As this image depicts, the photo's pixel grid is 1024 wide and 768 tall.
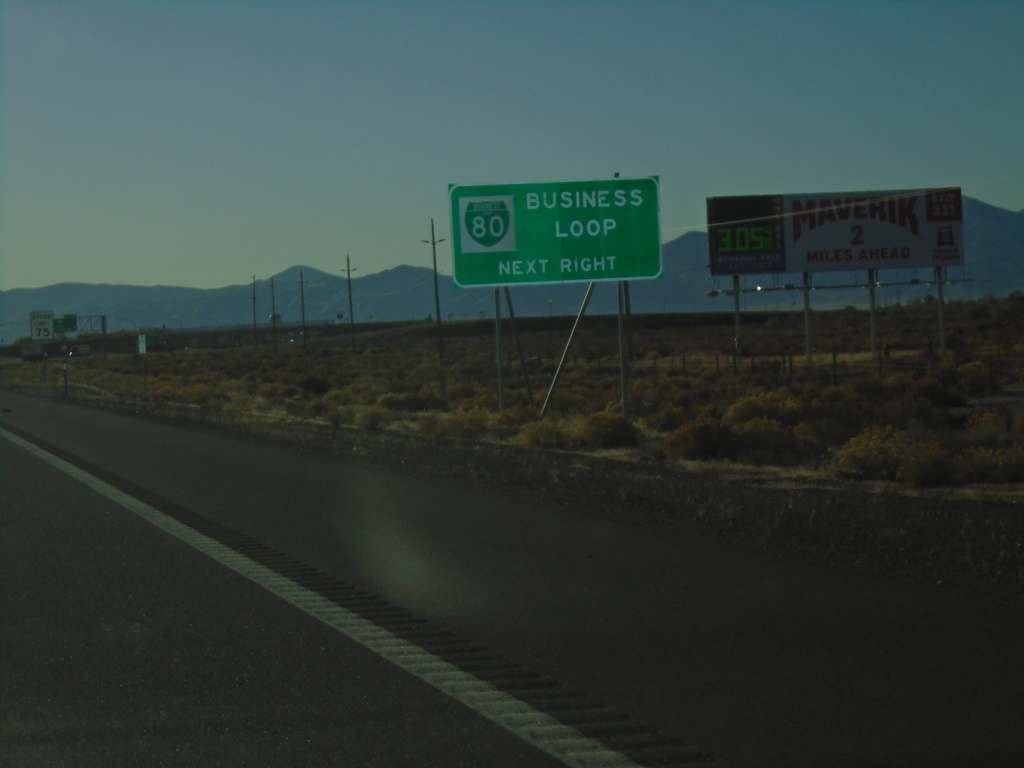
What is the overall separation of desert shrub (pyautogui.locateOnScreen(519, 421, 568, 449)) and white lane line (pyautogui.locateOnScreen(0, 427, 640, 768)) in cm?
1252

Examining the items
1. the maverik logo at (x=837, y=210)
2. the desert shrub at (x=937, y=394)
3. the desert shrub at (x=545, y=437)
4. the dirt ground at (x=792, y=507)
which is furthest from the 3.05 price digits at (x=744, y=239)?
the dirt ground at (x=792, y=507)

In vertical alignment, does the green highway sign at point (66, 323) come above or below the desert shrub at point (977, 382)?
above

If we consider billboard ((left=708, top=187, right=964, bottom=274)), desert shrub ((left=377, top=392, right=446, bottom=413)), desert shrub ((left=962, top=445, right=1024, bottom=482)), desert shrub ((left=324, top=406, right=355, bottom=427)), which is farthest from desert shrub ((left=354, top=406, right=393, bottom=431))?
billboard ((left=708, top=187, right=964, bottom=274))

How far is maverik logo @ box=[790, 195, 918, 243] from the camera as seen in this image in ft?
148

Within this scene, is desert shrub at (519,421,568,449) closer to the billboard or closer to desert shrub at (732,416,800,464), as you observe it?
desert shrub at (732,416,800,464)

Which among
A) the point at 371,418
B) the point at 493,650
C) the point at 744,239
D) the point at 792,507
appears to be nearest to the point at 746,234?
the point at 744,239

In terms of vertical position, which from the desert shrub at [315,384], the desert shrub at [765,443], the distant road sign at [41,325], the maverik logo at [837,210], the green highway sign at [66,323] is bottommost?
the desert shrub at [765,443]

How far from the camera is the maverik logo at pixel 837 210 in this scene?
148 feet

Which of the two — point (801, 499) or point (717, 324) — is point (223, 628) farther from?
point (717, 324)

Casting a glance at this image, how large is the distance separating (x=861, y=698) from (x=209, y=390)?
4946 cm

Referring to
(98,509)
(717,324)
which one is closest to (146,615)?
(98,509)

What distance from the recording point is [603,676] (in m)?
6.55

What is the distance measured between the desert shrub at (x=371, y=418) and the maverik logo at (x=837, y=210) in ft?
68.9

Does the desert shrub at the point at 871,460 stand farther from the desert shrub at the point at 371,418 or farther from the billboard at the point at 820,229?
the billboard at the point at 820,229
